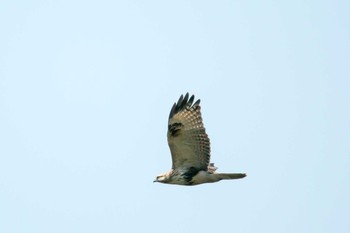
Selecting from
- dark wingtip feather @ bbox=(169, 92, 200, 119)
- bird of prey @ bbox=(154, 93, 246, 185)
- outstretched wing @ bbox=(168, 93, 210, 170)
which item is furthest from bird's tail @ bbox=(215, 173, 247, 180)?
dark wingtip feather @ bbox=(169, 92, 200, 119)

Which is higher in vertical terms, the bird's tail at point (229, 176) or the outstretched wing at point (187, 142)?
the outstretched wing at point (187, 142)

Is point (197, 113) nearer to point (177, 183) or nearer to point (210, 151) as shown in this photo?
point (210, 151)

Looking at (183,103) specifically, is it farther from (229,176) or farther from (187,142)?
(229,176)

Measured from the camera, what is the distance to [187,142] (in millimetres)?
9992

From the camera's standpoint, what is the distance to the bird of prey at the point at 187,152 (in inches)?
392

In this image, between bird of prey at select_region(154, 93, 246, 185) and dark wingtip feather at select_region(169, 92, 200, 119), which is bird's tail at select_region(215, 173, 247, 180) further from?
dark wingtip feather at select_region(169, 92, 200, 119)

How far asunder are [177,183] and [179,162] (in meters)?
0.43

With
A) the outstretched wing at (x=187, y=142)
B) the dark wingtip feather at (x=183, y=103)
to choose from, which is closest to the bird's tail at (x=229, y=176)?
the outstretched wing at (x=187, y=142)

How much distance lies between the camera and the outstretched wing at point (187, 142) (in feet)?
32.8

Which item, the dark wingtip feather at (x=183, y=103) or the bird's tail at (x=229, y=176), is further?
the dark wingtip feather at (x=183, y=103)

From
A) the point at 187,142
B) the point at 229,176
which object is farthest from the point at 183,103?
the point at 229,176

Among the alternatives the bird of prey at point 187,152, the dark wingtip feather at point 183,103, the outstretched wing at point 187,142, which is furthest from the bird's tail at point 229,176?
the dark wingtip feather at point 183,103

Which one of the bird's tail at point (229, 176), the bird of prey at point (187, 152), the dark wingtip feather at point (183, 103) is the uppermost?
the dark wingtip feather at point (183, 103)

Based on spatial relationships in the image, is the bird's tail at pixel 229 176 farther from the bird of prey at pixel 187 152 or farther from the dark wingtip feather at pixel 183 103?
the dark wingtip feather at pixel 183 103
